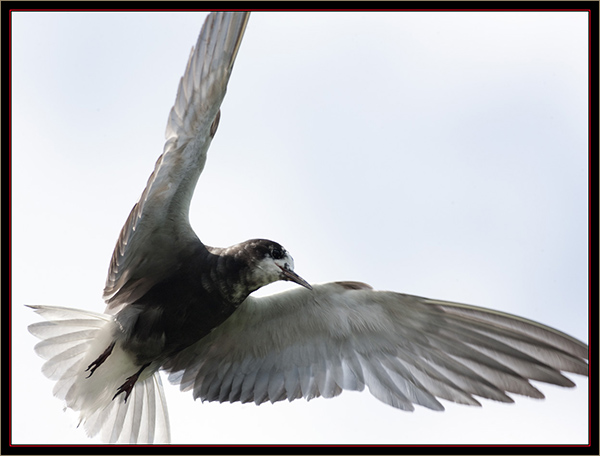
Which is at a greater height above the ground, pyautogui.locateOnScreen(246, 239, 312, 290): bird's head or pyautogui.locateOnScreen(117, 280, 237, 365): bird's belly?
pyautogui.locateOnScreen(246, 239, 312, 290): bird's head

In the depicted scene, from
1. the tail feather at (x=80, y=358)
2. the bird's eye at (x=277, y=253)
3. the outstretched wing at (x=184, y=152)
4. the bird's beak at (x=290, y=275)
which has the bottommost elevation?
the tail feather at (x=80, y=358)

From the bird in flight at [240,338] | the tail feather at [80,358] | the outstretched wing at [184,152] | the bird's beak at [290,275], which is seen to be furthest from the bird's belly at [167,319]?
the bird's beak at [290,275]

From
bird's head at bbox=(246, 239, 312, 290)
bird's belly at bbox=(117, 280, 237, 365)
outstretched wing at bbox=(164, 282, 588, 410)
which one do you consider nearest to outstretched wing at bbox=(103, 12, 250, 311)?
bird's belly at bbox=(117, 280, 237, 365)

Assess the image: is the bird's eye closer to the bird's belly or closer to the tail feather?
the bird's belly

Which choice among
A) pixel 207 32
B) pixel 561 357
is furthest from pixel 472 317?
pixel 207 32

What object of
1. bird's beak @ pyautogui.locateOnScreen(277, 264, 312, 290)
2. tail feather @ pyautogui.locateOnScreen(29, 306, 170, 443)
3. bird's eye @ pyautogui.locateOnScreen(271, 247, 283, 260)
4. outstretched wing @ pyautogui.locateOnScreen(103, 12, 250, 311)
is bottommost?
tail feather @ pyautogui.locateOnScreen(29, 306, 170, 443)

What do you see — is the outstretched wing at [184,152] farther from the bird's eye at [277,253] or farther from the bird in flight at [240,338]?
the bird's eye at [277,253]

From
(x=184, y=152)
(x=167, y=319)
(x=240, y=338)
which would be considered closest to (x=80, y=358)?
(x=167, y=319)
